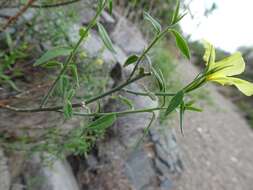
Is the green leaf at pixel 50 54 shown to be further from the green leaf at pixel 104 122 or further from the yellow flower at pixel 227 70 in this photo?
the yellow flower at pixel 227 70

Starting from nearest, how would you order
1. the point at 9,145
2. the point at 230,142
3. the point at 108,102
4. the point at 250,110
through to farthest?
the point at 9,145 < the point at 108,102 < the point at 230,142 < the point at 250,110

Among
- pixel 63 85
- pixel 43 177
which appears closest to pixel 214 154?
pixel 43 177

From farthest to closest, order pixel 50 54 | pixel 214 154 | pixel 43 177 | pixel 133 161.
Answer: pixel 214 154 → pixel 133 161 → pixel 43 177 → pixel 50 54

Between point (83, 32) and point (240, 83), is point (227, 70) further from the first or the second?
point (83, 32)

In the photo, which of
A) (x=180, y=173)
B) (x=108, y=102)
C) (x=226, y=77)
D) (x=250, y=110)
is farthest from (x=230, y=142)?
(x=226, y=77)

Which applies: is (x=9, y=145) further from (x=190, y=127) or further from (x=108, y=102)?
(x=190, y=127)

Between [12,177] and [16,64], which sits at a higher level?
[16,64]
